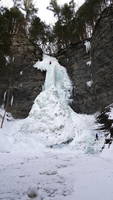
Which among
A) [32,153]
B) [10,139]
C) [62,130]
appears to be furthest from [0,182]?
[62,130]

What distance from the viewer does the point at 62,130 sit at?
13859 mm

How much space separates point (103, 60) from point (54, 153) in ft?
25.5

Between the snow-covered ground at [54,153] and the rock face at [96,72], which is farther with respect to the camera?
the rock face at [96,72]

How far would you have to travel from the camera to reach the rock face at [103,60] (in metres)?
14.4

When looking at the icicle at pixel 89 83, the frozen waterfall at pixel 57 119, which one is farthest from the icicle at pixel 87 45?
the icicle at pixel 89 83

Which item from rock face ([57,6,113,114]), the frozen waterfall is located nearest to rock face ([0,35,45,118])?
the frozen waterfall

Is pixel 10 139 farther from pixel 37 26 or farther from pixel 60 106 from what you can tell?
pixel 37 26

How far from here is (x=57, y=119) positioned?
14.6 meters

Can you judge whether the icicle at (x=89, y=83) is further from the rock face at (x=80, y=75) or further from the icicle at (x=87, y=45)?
the icicle at (x=87, y=45)

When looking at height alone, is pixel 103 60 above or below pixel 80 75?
above

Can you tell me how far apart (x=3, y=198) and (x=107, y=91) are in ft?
35.5

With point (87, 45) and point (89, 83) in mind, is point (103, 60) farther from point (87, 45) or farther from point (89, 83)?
point (87, 45)

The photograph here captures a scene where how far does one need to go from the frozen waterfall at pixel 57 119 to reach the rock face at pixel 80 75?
58 centimetres

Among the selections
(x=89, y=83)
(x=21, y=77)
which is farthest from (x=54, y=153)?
(x=21, y=77)
